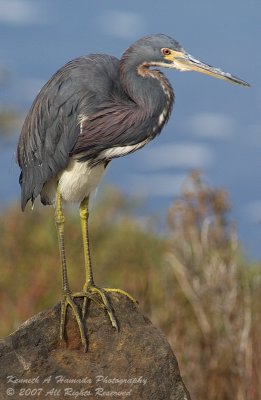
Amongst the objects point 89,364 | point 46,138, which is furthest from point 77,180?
point 89,364

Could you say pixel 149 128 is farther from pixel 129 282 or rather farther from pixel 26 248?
pixel 26 248

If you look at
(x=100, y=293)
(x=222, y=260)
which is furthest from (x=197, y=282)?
(x=100, y=293)

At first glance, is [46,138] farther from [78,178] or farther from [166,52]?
[166,52]

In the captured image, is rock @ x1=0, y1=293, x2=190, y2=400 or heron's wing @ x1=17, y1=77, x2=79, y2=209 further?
heron's wing @ x1=17, y1=77, x2=79, y2=209

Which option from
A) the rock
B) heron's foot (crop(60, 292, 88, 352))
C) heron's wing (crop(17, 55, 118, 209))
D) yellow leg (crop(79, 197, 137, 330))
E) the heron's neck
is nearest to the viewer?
the rock

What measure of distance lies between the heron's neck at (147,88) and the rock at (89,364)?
1.36 metres

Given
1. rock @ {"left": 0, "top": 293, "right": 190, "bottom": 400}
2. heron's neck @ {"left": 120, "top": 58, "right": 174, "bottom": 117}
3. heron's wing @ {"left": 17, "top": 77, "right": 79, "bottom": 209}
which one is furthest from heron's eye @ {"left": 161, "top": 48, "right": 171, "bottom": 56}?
rock @ {"left": 0, "top": 293, "right": 190, "bottom": 400}

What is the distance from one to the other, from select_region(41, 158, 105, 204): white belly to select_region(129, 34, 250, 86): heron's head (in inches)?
30.9

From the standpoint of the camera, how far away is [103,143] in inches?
224

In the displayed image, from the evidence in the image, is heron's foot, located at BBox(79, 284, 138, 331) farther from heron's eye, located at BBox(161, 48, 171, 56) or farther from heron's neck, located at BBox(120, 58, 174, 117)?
heron's eye, located at BBox(161, 48, 171, 56)

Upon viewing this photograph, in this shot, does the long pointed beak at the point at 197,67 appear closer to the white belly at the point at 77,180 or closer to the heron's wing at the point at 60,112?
the heron's wing at the point at 60,112

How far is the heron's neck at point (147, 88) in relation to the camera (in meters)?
5.66

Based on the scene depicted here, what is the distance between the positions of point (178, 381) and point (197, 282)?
2.85 m

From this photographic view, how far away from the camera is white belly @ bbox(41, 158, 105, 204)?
5.88 m
